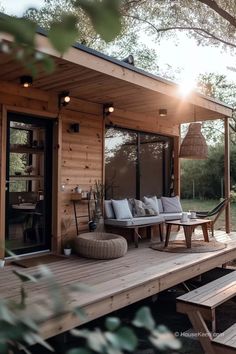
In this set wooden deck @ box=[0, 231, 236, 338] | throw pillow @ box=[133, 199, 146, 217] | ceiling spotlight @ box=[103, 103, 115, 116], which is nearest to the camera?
wooden deck @ box=[0, 231, 236, 338]

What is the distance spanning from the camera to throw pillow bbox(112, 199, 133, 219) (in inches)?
233

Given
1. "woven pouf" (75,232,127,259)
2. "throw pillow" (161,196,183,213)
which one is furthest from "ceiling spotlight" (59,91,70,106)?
"throw pillow" (161,196,183,213)

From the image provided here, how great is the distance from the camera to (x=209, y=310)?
3.27 m

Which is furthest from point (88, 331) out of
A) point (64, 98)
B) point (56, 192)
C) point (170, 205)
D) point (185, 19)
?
point (185, 19)

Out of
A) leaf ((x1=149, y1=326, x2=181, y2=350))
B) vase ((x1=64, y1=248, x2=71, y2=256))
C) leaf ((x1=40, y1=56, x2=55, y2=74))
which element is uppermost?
leaf ((x1=40, y1=56, x2=55, y2=74))

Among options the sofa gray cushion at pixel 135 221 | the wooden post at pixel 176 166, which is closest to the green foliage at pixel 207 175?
the wooden post at pixel 176 166

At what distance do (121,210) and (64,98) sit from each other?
2.06 m

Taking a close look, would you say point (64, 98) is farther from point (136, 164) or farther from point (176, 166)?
point (176, 166)

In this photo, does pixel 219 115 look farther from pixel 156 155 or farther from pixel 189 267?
pixel 189 267

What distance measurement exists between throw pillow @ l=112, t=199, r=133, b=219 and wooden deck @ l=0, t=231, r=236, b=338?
1.88ft

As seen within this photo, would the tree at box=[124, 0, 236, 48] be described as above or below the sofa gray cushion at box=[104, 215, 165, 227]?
above

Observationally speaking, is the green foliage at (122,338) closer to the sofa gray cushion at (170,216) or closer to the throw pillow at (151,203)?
the throw pillow at (151,203)

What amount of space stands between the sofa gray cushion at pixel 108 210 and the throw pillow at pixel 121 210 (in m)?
0.07

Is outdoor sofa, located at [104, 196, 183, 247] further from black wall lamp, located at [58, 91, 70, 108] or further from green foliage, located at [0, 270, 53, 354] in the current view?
green foliage, located at [0, 270, 53, 354]
